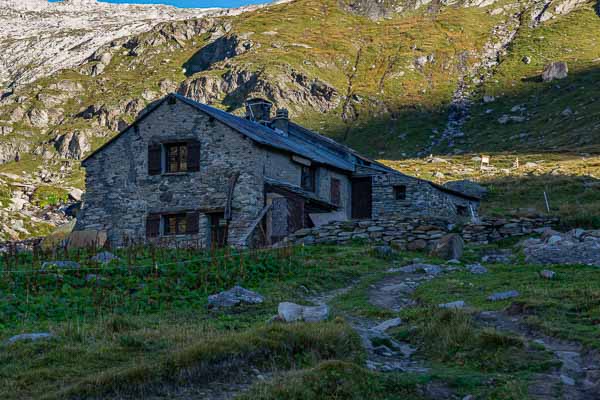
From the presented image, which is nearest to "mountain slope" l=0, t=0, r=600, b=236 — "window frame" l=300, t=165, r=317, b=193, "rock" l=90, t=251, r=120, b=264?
"window frame" l=300, t=165, r=317, b=193

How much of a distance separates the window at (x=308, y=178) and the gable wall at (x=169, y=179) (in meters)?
3.64

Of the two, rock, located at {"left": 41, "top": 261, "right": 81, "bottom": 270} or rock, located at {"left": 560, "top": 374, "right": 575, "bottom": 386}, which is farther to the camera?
rock, located at {"left": 41, "top": 261, "right": 81, "bottom": 270}

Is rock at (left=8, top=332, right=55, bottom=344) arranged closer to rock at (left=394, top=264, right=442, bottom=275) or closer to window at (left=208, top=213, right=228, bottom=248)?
rock at (left=394, top=264, right=442, bottom=275)

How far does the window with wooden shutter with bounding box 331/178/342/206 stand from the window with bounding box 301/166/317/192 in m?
1.65

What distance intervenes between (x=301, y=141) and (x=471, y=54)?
109 metres

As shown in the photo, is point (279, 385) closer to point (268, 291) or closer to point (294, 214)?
point (268, 291)

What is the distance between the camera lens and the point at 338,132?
384ft

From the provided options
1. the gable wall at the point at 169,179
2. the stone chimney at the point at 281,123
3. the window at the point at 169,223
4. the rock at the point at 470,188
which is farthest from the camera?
the rock at the point at 470,188

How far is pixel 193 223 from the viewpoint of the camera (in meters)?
31.0

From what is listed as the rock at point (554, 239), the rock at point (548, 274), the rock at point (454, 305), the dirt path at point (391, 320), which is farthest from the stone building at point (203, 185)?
the rock at point (454, 305)

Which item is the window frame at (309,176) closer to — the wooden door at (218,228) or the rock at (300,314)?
the wooden door at (218,228)

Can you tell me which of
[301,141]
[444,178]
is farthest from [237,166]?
[444,178]

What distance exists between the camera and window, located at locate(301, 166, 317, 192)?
112ft

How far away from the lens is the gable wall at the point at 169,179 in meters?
30.6
